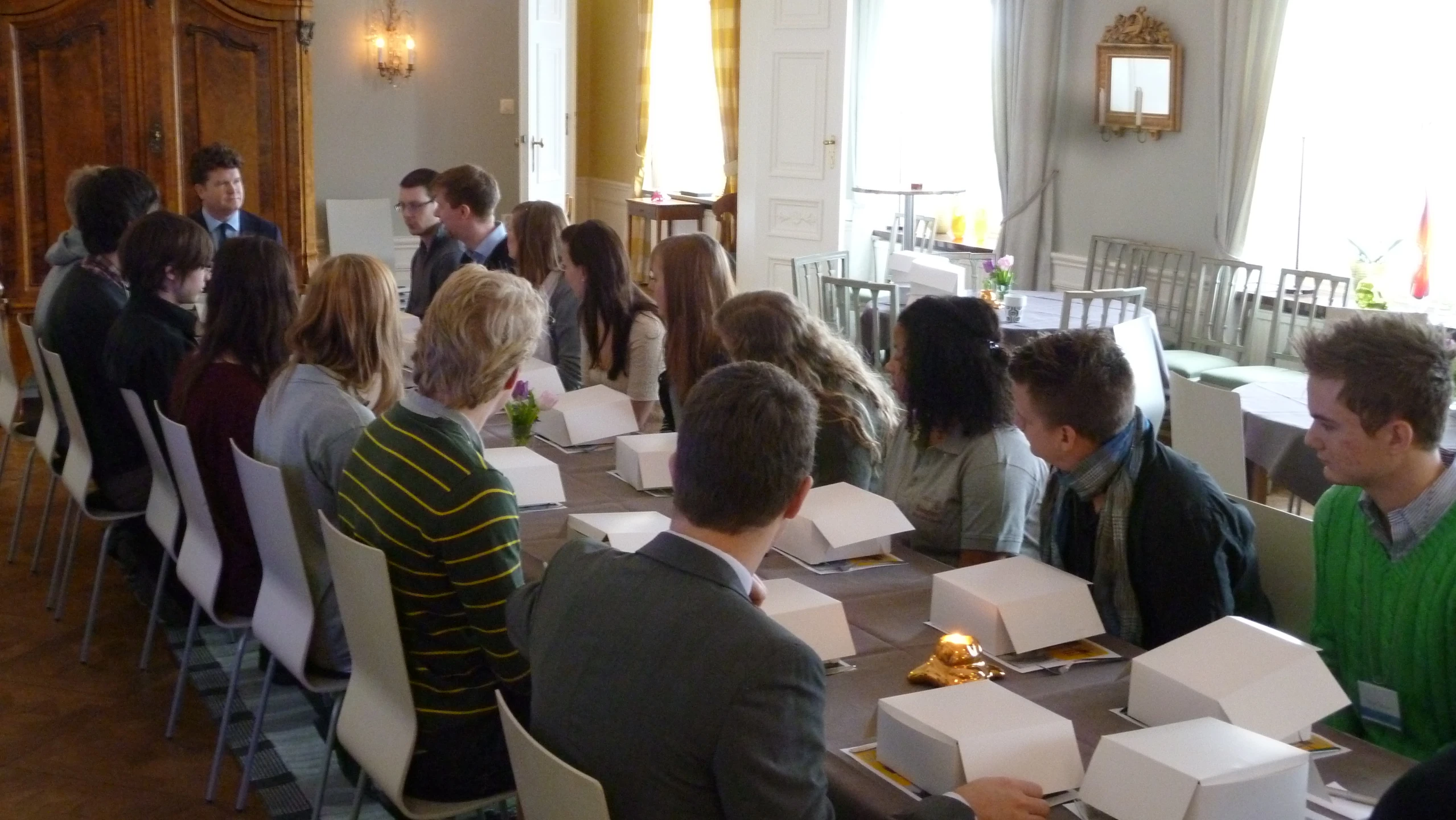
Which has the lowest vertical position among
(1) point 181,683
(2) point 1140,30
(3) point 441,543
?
(1) point 181,683

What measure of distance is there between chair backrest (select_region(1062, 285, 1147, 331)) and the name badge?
3.39 metres

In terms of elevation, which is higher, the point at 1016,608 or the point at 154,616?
the point at 1016,608

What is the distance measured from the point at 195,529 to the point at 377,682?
1174mm

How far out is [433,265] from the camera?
5352 millimetres

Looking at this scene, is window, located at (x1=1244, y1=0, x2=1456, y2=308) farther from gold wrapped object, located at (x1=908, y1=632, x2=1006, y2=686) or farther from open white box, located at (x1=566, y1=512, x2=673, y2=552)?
gold wrapped object, located at (x1=908, y1=632, x2=1006, y2=686)

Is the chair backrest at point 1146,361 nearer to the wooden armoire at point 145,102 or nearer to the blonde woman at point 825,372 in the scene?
the blonde woman at point 825,372

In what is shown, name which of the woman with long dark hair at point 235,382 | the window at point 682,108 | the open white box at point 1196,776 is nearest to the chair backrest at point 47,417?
the woman with long dark hair at point 235,382

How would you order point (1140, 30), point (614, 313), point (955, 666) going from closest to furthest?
point (955, 666)
point (614, 313)
point (1140, 30)

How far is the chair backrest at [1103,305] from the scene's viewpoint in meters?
5.57

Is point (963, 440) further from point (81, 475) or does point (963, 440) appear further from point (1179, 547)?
point (81, 475)

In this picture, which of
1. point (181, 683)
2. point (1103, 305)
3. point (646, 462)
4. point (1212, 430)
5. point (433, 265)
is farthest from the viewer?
point (1103, 305)

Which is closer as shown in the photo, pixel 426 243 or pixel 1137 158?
pixel 426 243

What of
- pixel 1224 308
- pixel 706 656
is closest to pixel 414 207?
pixel 1224 308

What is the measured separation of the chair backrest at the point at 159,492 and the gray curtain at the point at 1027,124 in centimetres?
550
